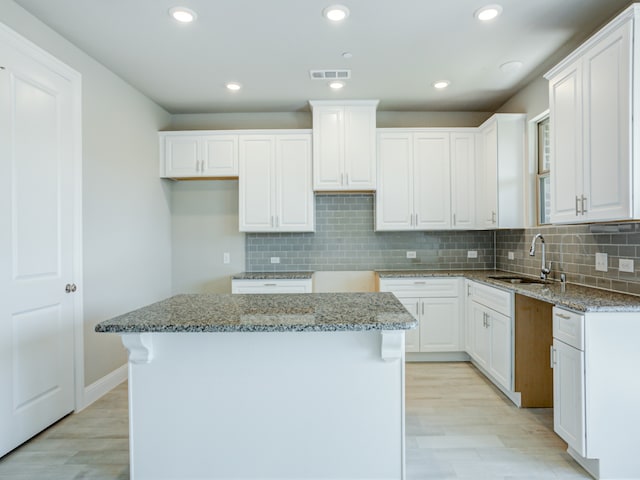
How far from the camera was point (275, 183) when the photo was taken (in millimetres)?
3996

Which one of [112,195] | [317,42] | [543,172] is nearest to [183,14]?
[317,42]

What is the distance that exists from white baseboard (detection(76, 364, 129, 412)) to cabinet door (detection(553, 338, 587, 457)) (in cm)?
311

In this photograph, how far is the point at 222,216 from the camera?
14.1 ft

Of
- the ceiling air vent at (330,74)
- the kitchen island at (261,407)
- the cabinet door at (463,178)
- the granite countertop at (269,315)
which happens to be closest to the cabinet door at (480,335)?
the cabinet door at (463,178)

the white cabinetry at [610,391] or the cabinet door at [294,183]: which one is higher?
the cabinet door at [294,183]

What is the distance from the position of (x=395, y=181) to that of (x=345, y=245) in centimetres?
93

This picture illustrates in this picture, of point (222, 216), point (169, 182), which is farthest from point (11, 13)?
point (222, 216)

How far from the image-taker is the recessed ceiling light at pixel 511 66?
3.06m

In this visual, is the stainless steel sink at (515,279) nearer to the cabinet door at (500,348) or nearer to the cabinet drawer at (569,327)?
the cabinet door at (500,348)

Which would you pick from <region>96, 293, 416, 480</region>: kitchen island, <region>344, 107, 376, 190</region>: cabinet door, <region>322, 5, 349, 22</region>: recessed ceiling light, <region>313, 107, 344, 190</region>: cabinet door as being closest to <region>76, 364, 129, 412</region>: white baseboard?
<region>96, 293, 416, 480</region>: kitchen island

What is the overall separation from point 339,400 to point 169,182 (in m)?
3.38

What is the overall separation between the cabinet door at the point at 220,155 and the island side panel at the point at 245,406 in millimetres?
2549

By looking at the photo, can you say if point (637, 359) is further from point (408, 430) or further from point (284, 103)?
point (284, 103)

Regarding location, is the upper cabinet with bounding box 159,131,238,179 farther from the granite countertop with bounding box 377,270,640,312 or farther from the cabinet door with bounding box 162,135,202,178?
the granite countertop with bounding box 377,270,640,312
